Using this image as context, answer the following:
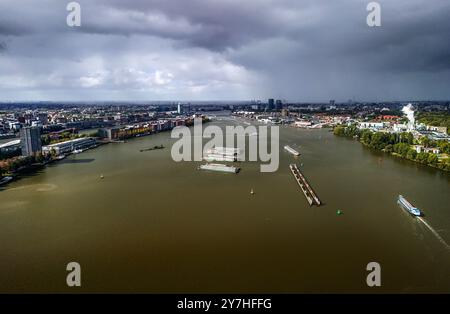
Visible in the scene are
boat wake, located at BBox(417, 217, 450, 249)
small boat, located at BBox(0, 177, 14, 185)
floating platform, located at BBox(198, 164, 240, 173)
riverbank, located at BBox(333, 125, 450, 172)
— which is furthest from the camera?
riverbank, located at BBox(333, 125, 450, 172)

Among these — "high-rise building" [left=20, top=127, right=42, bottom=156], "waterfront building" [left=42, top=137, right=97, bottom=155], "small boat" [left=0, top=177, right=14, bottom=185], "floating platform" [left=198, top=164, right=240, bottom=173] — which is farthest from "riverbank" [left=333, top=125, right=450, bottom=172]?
"high-rise building" [left=20, top=127, right=42, bottom=156]

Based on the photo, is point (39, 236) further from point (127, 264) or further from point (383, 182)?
point (383, 182)

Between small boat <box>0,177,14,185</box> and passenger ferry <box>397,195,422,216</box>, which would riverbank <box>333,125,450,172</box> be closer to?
passenger ferry <box>397,195,422,216</box>

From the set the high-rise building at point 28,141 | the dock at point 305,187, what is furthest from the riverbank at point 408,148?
the high-rise building at point 28,141

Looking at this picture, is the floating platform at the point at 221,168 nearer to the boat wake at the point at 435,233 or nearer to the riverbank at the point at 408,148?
the boat wake at the point at 435,233

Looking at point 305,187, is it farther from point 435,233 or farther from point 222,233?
point 222,233
